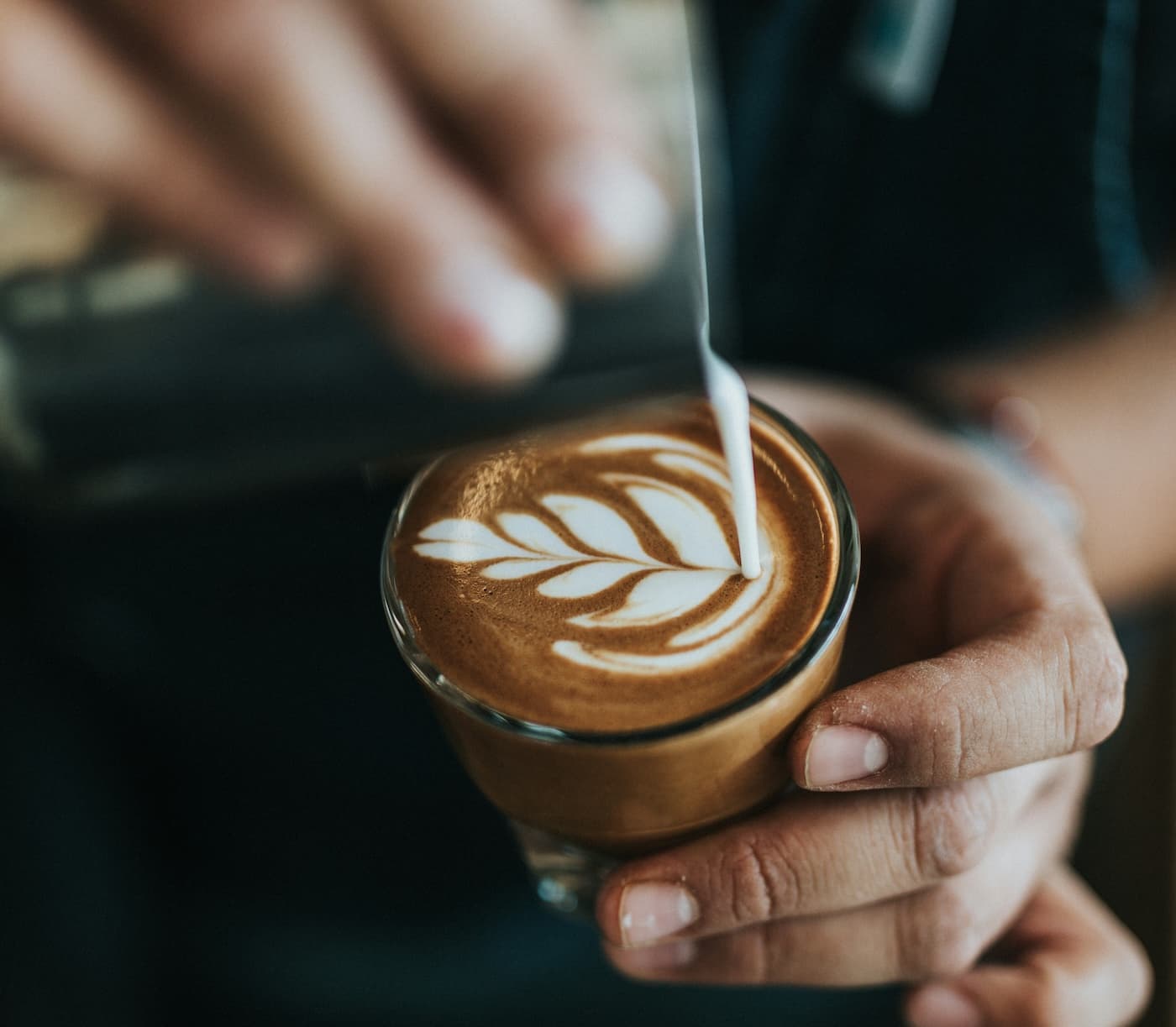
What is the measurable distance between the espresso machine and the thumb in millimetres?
540

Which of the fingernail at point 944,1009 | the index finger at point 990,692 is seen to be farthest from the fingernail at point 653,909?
the fingernail at point 944,1009

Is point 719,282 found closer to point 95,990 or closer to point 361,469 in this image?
point 361,469

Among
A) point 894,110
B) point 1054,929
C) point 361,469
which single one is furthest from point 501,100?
point 894,110

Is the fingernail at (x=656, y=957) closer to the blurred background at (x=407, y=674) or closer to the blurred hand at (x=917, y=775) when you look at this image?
the blurred hand at (x=917, y=775)

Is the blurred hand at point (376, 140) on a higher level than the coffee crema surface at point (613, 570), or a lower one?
higher

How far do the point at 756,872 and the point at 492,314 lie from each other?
414 mm

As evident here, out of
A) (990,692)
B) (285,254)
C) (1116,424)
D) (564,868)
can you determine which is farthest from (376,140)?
(1116,424)

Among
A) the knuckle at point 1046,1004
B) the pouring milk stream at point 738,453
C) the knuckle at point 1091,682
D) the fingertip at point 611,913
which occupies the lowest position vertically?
the knuckle at point 1046,1004

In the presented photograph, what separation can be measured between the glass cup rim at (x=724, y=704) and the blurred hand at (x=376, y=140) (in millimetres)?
241

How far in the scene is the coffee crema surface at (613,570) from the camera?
0.58 metres

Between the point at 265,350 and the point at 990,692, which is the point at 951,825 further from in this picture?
the point at 265,350

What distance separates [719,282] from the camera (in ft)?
3.82

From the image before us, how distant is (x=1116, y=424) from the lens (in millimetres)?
1187

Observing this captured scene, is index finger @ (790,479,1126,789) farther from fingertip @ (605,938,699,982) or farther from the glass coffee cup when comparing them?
fingertip @ (605,938,699,982)
